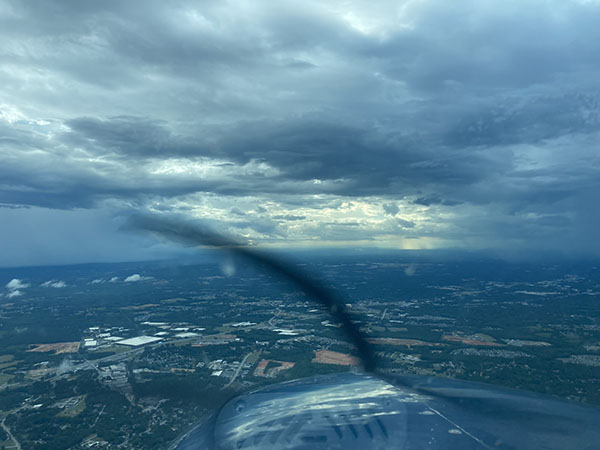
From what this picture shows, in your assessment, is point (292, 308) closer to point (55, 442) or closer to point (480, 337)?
point (480, 337)

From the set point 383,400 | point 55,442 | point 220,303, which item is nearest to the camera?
point 383,400

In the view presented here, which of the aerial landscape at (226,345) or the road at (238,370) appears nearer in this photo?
the aerial landscape at (226,345)

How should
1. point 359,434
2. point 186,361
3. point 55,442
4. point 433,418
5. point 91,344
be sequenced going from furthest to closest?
1. point 91,344
2. point 186,361
3. point 55,442
4. point 433,418
5. point 359,434

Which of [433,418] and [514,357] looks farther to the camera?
[514,357]

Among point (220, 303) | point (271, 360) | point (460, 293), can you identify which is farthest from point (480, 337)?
point (220, 303)

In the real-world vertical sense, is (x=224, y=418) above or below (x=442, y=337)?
above

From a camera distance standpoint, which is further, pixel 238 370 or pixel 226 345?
pixel 226 345

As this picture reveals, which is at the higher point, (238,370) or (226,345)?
(238,370)

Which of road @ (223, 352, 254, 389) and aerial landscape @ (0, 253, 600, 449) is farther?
road @ (223, 352, 254, 389)
